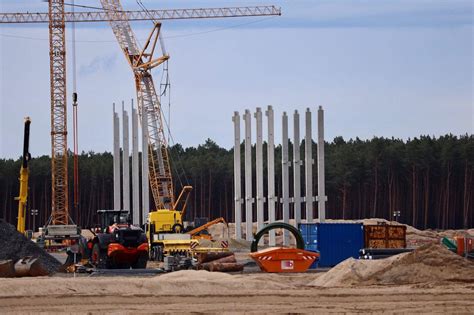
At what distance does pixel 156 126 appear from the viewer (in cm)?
7950

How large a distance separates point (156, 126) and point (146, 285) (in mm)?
53361

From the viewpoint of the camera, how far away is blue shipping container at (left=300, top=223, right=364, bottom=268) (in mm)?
44438

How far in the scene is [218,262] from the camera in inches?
1547

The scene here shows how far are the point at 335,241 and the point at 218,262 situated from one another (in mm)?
7136

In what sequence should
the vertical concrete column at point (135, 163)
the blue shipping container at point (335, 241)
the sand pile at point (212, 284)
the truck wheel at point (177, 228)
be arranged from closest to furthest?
the sand pile at point (212, 284), the blue shipping container at point (335, 241), the truck wheel at point (177, 228), the vertical concrete column at point (135, 163)

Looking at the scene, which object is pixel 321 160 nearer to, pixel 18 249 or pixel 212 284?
pixel 18 249

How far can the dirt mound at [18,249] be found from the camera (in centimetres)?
3975

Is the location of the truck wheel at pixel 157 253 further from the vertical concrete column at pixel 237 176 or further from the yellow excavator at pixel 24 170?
the vertical concrete column at pixel 237 176

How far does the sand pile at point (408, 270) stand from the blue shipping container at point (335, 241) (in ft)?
43.7

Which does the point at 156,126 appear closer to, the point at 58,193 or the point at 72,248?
the point at 58,193

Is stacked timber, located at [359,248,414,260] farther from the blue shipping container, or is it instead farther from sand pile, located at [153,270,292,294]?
sand pile, located at [153,270,292,294]

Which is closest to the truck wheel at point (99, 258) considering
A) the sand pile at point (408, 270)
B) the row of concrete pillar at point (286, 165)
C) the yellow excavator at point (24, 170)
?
the sand pile at point (408, 270)

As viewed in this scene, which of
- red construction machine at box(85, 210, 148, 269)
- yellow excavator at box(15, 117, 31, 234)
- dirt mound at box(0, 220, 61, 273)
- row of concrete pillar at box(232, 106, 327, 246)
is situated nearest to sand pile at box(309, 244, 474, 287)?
red construction machine at box(85, 210, 148, 269)

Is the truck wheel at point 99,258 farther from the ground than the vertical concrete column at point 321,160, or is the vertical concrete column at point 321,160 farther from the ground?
the vertical concrete column at point 321,160
